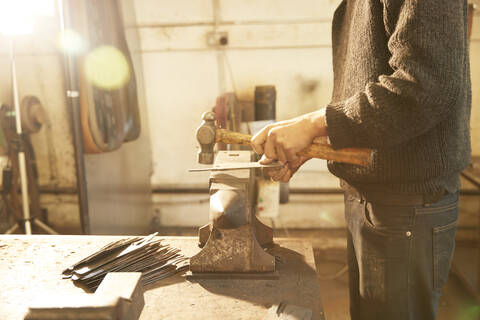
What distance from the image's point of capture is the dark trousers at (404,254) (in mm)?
1153

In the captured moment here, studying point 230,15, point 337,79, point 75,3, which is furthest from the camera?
point 230,15

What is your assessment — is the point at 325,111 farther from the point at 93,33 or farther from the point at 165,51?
the point at 165,51

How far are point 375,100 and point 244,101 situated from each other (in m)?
2.02

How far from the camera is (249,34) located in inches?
123

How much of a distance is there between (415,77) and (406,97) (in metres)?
0.05

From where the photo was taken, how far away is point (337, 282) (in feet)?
9.39

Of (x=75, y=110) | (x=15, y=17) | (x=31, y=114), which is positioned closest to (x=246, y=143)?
(x=75, y=110)

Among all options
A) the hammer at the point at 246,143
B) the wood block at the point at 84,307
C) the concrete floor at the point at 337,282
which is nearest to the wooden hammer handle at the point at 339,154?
the hammer at the point at 246,143

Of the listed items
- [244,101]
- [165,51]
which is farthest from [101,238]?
[165,51]

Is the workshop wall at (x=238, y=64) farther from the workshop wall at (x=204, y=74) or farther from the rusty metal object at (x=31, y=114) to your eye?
the rusty metal object at (x=31, y=114)

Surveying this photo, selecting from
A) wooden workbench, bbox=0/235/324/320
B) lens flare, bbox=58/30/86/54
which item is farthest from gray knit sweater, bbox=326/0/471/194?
lens flare, bbox=58/30/86/54

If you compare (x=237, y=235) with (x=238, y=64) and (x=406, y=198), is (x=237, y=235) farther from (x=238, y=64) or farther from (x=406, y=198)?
(x=238, y=64)

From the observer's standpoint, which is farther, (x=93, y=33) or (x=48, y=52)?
(x=48, y=52)

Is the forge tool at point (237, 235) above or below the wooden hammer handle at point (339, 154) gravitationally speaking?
below
